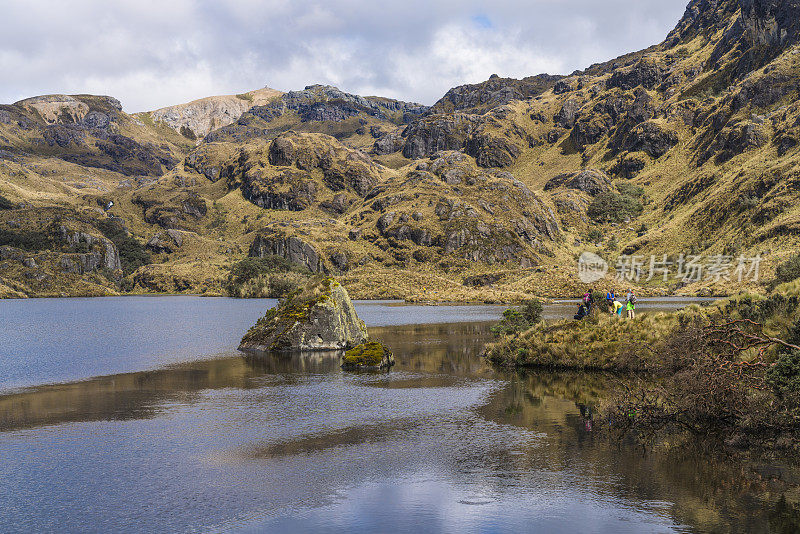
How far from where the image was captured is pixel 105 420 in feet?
80.6

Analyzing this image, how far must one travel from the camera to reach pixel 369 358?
40.0 m

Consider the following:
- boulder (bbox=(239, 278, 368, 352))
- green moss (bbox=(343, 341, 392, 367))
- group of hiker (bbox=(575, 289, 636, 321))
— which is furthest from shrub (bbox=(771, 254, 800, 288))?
boulder (bbox=(239, 278, 368, 352))

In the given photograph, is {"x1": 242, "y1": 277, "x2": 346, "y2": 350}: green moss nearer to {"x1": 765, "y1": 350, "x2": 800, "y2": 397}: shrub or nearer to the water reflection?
the water reflection

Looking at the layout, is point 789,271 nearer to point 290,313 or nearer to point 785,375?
point 785,375

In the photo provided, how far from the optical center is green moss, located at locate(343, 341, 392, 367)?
39688 mm

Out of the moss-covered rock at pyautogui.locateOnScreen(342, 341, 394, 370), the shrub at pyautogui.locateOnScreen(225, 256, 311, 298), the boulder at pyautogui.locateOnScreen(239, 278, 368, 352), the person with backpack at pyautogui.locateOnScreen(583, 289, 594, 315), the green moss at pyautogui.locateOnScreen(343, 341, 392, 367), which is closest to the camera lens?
the moss-covered rock at pyautogui.locateOnScreen(342, 341, 394, 370)

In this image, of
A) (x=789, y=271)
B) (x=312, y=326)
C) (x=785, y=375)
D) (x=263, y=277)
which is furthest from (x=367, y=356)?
(x=263, y=277)

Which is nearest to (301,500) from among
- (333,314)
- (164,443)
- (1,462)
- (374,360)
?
(164,443)

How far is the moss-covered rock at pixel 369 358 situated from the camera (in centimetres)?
3956

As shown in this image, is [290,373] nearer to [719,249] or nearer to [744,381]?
[744,381]

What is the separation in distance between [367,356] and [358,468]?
22.8 metres

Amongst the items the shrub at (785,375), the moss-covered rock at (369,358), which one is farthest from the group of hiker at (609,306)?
the shrub at (785,375)

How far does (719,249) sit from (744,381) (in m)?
142

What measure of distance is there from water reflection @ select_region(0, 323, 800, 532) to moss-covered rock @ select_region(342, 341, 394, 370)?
838 centimetres
